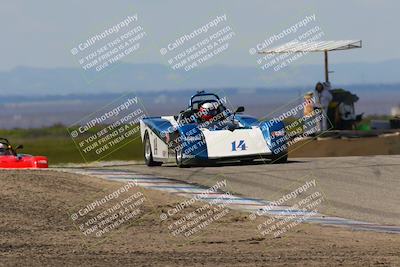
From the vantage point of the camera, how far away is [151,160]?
84.9 ft

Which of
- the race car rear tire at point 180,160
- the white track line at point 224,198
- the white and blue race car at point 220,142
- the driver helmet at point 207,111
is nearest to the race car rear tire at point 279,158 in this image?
the white and blue race car at point 220,142

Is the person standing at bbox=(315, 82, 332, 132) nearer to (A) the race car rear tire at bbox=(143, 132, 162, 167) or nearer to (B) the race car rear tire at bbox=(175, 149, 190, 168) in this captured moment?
(A) the race car rear tire at bbox=(143, 132, 162, 167)

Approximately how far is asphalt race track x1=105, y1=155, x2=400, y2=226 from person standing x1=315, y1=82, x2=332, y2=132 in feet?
16.5

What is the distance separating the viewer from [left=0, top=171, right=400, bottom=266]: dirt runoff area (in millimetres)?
12992

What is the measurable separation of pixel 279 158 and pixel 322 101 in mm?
6377

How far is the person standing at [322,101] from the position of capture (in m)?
30.6

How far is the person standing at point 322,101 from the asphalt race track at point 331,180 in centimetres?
502

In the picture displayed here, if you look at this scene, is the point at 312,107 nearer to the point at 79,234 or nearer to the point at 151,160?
the point at 151,160

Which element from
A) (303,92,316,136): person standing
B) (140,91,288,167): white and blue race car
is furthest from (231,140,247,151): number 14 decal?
(303,92,316,136): person standing

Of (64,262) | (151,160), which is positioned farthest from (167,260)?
(151,160)

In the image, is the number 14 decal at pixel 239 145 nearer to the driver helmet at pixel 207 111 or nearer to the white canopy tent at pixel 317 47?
the driver helmet at pixel 207 111

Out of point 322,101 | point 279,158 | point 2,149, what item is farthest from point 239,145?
point 322,101

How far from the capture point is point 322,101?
100 ft

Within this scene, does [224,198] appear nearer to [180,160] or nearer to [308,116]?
[180,160]
